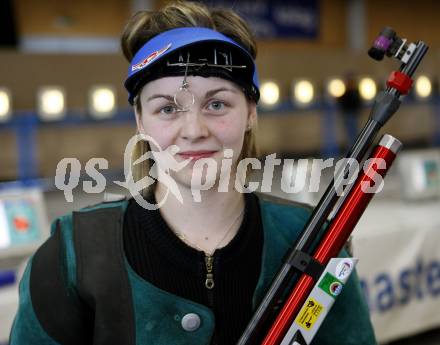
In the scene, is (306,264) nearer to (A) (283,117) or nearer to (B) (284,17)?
(A) (283,117)

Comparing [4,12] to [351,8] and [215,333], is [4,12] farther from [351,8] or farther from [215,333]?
[215,333]

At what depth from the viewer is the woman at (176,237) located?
777 millimetres

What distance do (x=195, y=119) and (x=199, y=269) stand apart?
0.75 feet

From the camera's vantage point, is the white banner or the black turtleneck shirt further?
the white banner

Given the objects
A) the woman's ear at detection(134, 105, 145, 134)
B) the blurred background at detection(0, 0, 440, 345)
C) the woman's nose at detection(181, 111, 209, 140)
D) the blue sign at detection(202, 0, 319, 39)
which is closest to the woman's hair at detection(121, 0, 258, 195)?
the woman's ear at detection(134, 105, 145, 134)

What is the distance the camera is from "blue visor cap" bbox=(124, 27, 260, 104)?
76cm

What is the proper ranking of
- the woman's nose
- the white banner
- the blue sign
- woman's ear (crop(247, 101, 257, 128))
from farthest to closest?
the blue sign, the white banner, woman's ear (crop(247, 101, 257, 128)), the woman's nose

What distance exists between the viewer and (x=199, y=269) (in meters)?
0.81

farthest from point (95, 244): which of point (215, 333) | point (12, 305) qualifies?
point (12, 305)

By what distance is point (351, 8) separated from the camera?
8.54 meters

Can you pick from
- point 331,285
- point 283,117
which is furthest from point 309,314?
point 283,117

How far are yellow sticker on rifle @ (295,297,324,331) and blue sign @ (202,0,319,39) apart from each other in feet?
23.0

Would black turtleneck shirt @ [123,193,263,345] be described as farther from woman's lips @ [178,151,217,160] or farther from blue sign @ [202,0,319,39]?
blue sign @ [202,0,319,39]

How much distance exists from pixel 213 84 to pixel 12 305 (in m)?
1.06
